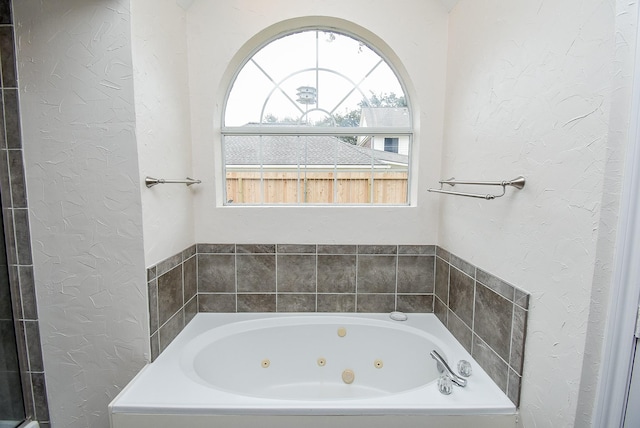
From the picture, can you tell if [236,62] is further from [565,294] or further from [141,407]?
[565,294]

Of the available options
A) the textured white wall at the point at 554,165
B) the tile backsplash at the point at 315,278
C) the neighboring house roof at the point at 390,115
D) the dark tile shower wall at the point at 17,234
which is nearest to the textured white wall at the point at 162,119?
the tile backsplash at the point at 315,278

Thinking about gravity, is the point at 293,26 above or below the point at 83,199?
above

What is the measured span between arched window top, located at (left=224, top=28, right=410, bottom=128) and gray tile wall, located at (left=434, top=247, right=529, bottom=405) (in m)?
1.01

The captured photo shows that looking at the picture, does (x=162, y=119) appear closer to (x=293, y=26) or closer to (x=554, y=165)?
(x=293, y=26)

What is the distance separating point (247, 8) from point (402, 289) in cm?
189

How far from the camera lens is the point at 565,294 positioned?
0.89 meters

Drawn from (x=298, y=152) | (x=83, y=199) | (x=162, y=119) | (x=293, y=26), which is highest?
(x=293, y=26)

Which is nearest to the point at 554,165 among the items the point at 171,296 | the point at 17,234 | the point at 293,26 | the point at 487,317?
the point at 487,317

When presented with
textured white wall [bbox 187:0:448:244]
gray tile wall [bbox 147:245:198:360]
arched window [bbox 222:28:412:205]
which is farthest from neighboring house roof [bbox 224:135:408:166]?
gray tile wall [bbox 147:245:198:360]

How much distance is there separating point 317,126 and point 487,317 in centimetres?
138

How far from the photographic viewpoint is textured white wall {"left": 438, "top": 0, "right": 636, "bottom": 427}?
78 centimetres

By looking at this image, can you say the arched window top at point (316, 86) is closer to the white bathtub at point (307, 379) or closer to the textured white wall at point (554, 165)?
the textured white wall at point (554, 165)

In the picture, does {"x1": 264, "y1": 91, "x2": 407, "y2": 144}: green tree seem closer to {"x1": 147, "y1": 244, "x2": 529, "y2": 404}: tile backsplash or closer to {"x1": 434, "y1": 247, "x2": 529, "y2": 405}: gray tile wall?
{"x1": 147, "y1": 244, "x2": 529, "y2": 404}: tile backsplash

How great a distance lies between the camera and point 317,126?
75.1 inches
